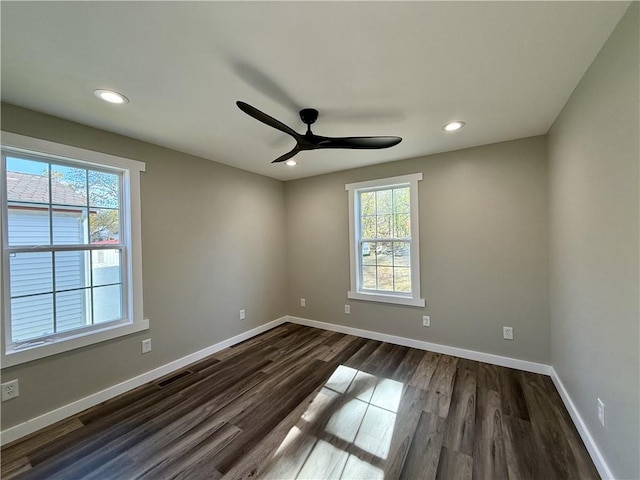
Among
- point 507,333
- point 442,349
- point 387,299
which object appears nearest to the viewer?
point 507,333

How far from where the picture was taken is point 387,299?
3.47 metres

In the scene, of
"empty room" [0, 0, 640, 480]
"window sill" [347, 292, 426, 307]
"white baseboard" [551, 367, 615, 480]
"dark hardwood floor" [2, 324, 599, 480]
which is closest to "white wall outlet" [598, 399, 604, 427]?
"empty room" [0, 0, 640, 480]

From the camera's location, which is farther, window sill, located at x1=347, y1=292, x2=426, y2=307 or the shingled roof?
window sill, located at x1=347, y1=292, x2=426, y2=307

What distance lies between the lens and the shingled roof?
1926 millimetres

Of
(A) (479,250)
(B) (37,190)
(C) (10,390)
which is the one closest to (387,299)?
(A) (479,250)

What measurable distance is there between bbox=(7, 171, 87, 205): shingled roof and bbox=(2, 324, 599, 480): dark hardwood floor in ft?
5.69

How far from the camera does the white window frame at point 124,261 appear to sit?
1.85 m

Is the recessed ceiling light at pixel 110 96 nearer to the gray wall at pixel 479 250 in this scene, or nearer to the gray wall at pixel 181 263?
the gray wall at pixel 181 263

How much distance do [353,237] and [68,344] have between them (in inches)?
122

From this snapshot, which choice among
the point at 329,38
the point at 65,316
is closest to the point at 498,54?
the point at 329,38

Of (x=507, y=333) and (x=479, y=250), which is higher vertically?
(x=479, y=250)

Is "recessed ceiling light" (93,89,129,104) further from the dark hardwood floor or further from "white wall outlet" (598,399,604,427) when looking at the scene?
"white wall outlet" (598,399,604,427)

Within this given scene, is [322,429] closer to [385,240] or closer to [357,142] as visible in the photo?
[357,142]

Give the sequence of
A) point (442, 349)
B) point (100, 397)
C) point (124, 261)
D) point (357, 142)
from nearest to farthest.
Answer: point (357, 142) → point (100, 397) → point (124, 261) → point (442, 349)
